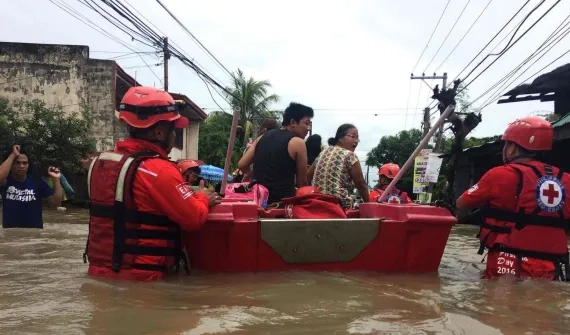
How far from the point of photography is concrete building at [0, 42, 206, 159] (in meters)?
19.7

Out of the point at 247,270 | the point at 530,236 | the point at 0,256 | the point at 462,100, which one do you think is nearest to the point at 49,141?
the point at 0,256

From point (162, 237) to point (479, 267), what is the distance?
2888mm

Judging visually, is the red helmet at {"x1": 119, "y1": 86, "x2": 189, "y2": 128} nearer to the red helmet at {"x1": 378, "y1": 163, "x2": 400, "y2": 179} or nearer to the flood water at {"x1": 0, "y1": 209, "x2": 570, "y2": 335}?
the flood water at {"x1": 0, "y1": 209, "x2": 570, "y2": 335}

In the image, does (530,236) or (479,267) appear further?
(479,267)

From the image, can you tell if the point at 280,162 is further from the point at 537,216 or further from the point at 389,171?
the point at 389,171

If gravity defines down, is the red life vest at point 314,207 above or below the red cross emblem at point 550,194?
below

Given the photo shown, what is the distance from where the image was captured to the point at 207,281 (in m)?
3.51

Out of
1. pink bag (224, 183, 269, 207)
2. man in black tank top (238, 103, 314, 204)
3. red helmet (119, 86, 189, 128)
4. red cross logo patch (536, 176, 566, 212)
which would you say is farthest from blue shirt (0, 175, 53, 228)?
red cross logo patch (536, 176, 566, 212)

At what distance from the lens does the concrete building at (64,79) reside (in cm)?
1973

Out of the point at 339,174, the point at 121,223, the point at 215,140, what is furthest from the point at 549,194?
the point at 215,140

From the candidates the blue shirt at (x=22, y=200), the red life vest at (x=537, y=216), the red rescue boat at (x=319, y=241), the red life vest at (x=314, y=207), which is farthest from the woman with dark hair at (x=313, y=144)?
the red life vest at (x=537, y=216)

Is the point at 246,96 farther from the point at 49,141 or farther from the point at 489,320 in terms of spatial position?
the point at 489,320

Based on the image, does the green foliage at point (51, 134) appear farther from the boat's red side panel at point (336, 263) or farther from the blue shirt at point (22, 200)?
the boat's red side panel at point (336, 263)

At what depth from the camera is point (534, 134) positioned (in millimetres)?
3703
